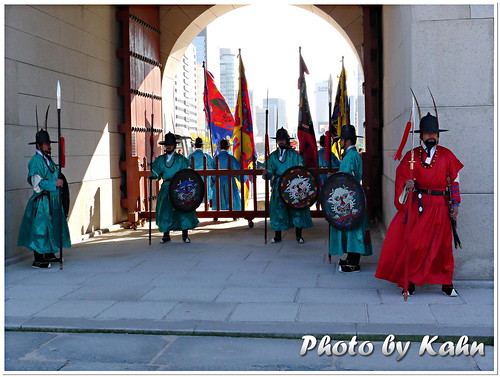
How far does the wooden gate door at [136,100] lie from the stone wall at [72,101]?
0.16 m

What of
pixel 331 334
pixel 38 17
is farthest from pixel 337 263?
pixel 38 17

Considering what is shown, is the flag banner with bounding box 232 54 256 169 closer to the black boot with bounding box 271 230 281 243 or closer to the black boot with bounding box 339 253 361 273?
the black boot with bounding box 271 230 281 243

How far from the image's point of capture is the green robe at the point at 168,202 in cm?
905

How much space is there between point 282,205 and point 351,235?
2335mm

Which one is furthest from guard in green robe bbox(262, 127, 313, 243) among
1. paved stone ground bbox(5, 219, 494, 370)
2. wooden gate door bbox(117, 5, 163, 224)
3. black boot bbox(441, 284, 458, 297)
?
black boot bbox(441, 284, 458, 297)

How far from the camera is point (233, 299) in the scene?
571cm

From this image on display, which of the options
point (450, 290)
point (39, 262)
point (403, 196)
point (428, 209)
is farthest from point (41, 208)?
point (450, 290)

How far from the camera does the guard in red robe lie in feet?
18.2

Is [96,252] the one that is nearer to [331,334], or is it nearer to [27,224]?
[27,224]

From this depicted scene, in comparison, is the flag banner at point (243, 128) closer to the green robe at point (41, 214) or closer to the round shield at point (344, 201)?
the green robe at point (41, 214)

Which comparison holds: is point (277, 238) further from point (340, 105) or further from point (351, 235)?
point (340, 105)

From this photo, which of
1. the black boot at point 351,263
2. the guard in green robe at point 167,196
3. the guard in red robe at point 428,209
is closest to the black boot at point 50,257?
the guard in green robe at point 167,196

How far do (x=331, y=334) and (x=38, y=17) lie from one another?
5758 millimetres

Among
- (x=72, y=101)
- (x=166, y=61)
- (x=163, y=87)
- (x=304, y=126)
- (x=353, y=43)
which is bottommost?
(x=304, y=126)
